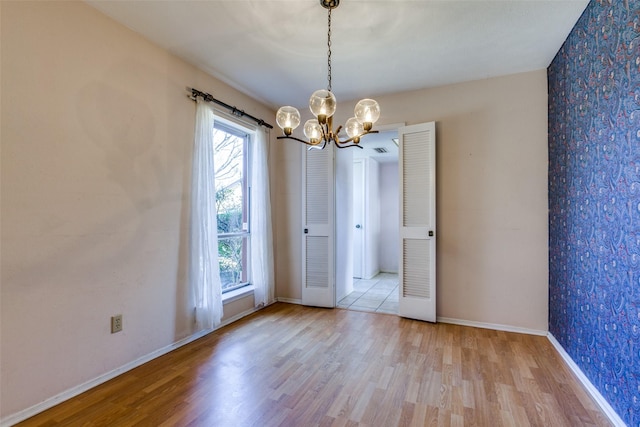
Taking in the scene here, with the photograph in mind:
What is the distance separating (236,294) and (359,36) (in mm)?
2879

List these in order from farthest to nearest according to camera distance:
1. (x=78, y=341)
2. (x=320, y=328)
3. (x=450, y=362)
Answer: (x=320, y=328), (x=450, y=362), (x=78, y=341)

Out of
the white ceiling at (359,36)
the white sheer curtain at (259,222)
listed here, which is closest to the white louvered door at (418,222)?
the white ceiling at (359,36)

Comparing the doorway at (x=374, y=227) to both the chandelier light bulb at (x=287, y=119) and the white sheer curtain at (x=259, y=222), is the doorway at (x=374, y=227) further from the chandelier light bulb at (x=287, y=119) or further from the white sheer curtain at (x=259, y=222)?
the chandelier light bulb at (x=287, y=119)

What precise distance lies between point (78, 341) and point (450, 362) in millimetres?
2727

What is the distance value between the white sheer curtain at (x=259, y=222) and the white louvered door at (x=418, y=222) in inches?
64.9

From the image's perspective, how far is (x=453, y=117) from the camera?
3.36 meters

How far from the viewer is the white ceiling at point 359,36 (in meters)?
2.13

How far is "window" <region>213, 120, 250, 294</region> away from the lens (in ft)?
11.1

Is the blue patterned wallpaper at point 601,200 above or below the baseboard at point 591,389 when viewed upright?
above

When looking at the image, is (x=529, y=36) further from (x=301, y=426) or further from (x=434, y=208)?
(x=301, y=426)

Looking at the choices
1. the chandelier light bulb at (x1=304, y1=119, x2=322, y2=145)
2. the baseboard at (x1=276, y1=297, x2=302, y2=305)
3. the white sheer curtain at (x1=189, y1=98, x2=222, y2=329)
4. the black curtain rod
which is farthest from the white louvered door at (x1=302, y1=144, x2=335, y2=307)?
the chandelier light bulb at (x1=304, y1=119, x2=322, y2=145)

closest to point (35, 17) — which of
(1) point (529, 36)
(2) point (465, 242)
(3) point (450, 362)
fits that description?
(1) point (529, 36)

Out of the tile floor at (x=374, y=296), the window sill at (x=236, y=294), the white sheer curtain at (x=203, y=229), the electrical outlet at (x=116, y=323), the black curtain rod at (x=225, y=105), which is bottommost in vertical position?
the tile floor at (x=374, y=296)

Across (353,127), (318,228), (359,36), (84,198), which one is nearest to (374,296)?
(318,228)
